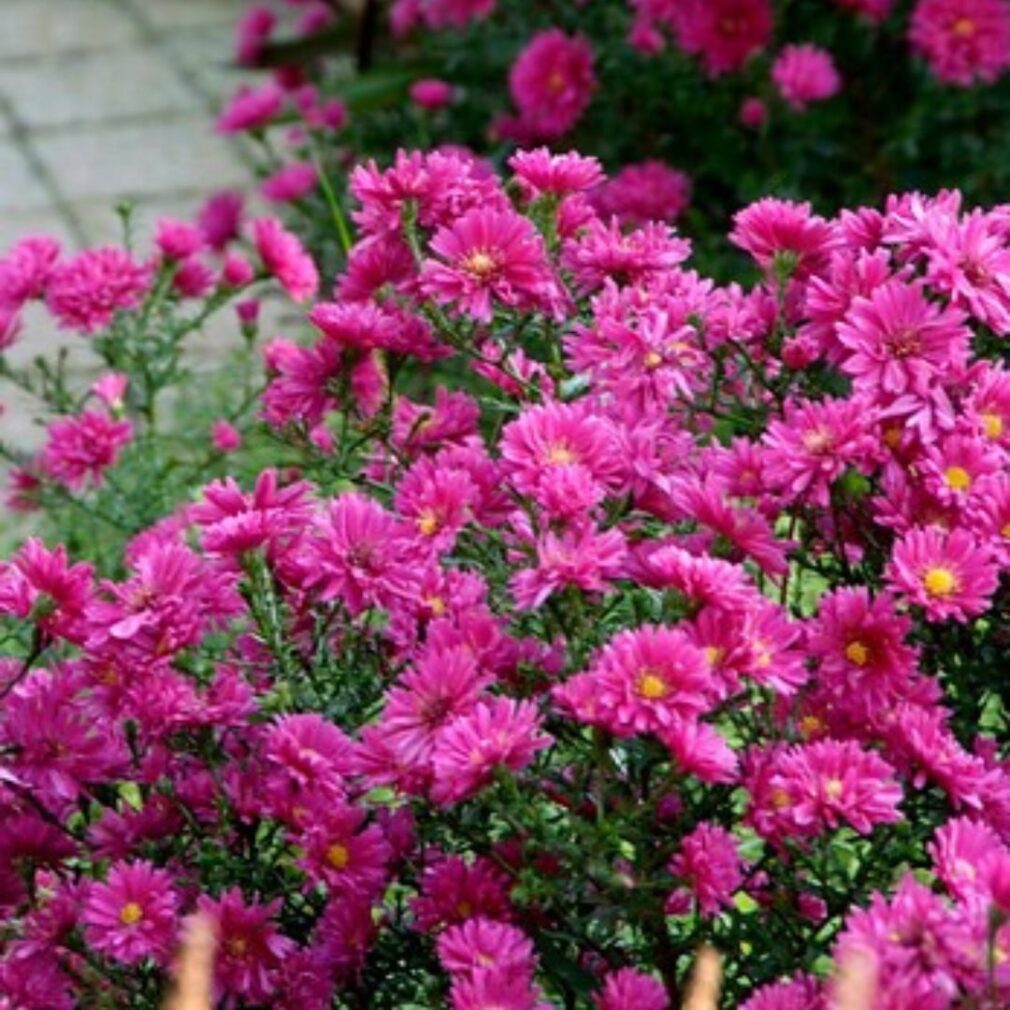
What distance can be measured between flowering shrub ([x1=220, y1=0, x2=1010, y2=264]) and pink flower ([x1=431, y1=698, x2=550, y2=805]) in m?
2.32

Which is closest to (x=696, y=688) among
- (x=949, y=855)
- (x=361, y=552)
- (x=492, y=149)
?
(x=949, y=855)

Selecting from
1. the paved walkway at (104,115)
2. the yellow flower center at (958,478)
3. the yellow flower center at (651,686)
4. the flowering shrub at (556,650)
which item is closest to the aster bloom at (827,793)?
the flowering shrub at (556,650)

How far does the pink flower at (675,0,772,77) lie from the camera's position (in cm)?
404

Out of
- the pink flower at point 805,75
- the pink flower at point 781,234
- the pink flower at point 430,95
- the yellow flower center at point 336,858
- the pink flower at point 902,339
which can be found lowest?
the yellow flower center at point 336,858

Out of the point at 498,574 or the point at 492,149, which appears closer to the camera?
the point at 498,574

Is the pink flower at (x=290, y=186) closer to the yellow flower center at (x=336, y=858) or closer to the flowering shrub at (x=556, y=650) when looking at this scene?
A: the flowering shrub at (x=556, y=650)

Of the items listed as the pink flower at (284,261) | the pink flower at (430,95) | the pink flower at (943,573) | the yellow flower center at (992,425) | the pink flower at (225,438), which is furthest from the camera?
the pink flower at (430,95)

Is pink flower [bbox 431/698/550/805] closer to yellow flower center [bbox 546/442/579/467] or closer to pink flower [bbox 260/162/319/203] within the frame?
yellow flower center [bbox 546/442/579/467]

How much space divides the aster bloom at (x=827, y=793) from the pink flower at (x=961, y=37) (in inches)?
93.6

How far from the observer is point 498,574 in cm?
198

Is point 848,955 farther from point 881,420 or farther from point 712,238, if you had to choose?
point 712,238

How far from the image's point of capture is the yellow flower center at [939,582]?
71.7 inches

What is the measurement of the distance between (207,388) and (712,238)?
829mm

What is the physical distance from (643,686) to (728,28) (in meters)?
2.51
